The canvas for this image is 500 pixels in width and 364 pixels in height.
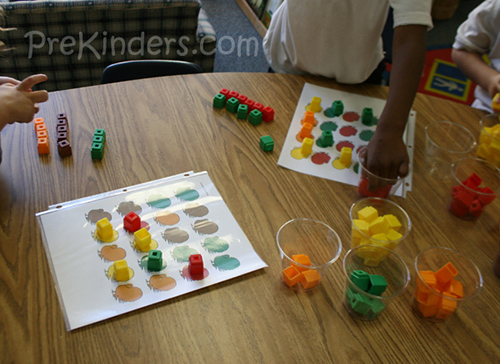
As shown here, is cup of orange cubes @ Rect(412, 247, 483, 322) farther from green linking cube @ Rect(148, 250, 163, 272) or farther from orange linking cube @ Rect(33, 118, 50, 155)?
orange linking cube @ Rect(33, 118, 50, 155)

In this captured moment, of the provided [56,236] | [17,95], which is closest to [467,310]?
[56,236]

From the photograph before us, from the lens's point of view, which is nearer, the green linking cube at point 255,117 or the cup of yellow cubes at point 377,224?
the cup of yellow cubes at point 377,224

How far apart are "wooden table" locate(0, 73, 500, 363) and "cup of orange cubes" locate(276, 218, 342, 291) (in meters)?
0.02

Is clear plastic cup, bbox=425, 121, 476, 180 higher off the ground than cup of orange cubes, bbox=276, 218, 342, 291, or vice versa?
clear plastic cup, bbox=425, 121, 476, 180

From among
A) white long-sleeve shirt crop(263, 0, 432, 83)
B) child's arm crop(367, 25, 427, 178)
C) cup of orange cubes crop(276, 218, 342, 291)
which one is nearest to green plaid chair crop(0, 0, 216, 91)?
white long-sleeve shirt crop(263, 0, 432, 83)

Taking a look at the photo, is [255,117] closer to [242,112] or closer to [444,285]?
[242,112]

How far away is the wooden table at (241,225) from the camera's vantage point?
72 cm

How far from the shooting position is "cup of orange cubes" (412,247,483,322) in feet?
2.50

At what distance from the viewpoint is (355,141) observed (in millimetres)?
1182

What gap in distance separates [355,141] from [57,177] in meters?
0.72

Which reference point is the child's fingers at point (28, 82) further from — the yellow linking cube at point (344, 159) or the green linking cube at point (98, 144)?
the yellow linking cube at point (344, 159)

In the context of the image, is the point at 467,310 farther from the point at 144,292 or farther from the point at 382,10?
the point at 382,10

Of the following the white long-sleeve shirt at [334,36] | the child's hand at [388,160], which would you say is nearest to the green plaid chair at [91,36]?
the white long-sleeve shirt at [334,36]

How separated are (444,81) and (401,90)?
1.85 metres
